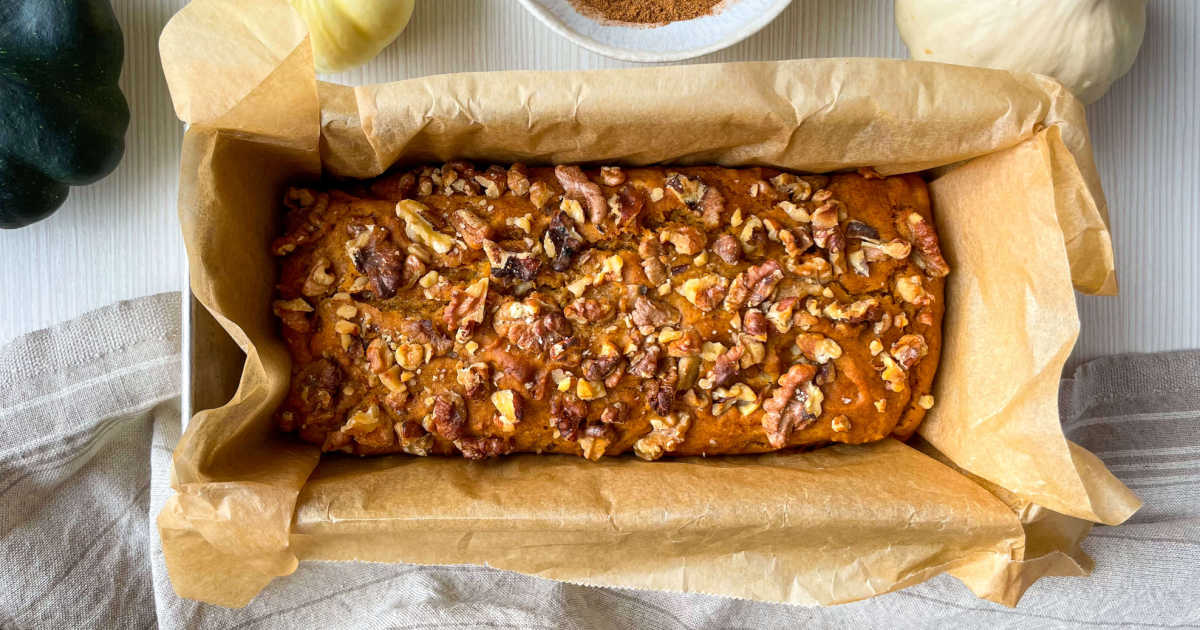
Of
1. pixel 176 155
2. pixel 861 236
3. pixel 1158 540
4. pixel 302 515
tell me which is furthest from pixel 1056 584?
pixel 176 155

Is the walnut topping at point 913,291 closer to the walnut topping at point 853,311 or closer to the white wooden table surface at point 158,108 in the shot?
the walnut topping at point 853,311

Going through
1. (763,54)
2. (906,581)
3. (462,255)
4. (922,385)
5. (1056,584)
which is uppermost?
(763,54)

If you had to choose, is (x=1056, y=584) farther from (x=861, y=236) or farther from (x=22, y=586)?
(x=22, y=586)

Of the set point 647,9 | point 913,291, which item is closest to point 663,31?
point 647,9

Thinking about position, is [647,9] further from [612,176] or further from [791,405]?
[791,405]

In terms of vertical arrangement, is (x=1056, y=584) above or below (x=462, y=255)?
below
